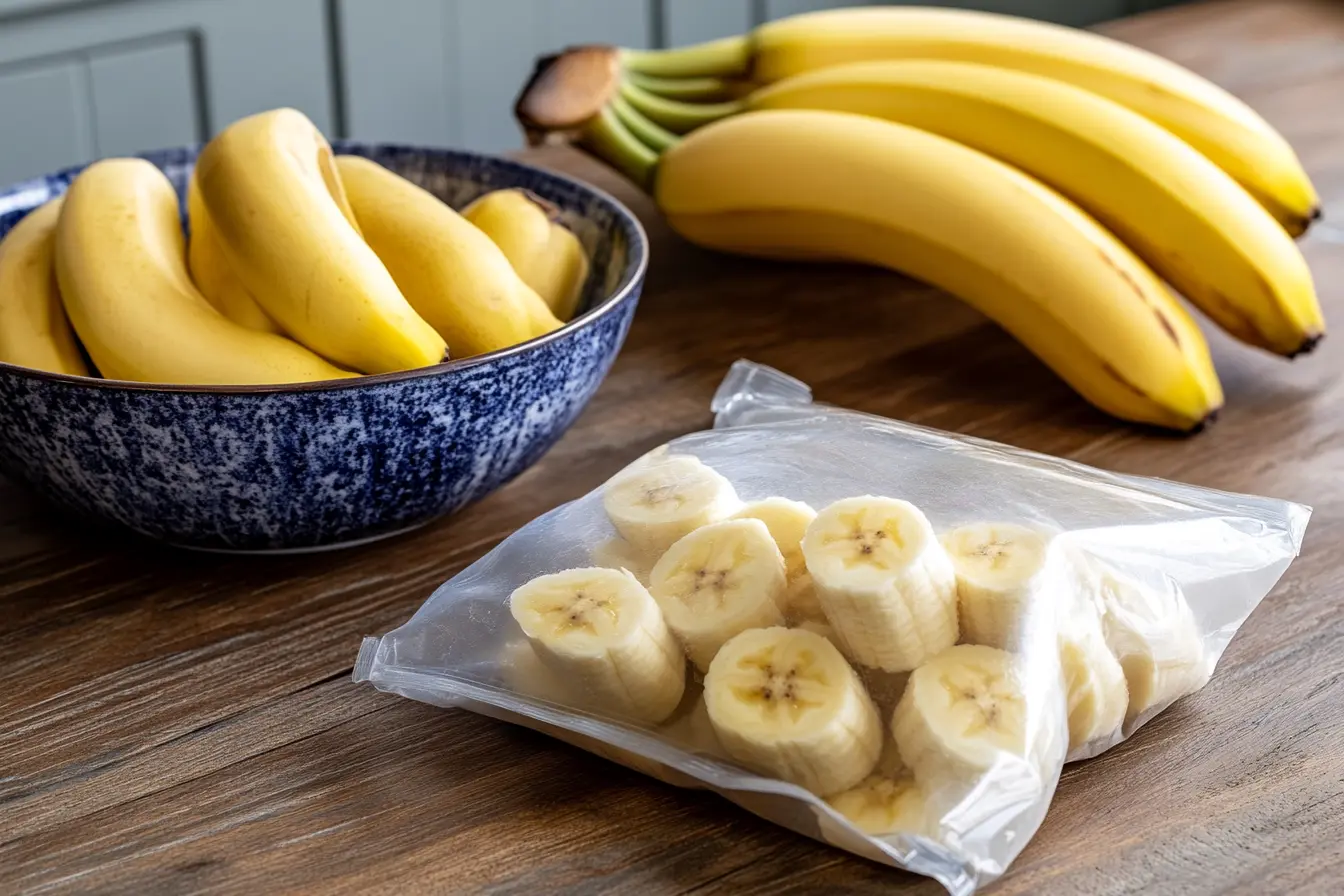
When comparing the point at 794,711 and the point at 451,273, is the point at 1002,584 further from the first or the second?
the point at 451,273

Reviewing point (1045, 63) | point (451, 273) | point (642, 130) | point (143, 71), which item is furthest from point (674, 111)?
point (143, 71)

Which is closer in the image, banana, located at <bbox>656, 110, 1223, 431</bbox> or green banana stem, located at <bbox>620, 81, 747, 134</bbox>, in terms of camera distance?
banana, located at <bbox>656, 110, 1223, 431</bbox>

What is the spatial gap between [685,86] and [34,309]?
0.52 metres

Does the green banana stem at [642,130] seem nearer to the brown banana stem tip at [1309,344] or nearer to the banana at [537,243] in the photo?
the banana at [537,243]

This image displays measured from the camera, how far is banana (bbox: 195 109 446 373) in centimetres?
57

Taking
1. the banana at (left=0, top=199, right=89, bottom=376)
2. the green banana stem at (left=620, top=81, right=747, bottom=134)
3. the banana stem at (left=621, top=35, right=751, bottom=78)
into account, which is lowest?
the banana at (left=0, top=199, right=89, bottom=376)

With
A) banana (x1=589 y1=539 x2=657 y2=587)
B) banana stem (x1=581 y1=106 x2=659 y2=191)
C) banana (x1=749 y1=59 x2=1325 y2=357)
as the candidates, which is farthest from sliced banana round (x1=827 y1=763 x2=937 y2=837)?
banana stem (x1=581 y1=106 x2=659 y2=191)

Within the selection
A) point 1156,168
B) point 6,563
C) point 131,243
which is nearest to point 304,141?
point 131,243

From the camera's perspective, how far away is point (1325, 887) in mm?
422

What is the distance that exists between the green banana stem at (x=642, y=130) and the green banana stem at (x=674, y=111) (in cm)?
1

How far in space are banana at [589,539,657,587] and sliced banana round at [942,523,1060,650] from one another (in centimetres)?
11

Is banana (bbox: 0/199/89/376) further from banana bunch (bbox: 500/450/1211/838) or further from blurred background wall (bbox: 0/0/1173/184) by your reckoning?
blurred background wall (bbox: 0/0/1173/184)

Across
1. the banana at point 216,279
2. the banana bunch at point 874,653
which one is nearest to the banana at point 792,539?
the banana bunch at point 874,653

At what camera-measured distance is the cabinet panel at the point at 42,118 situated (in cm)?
174
